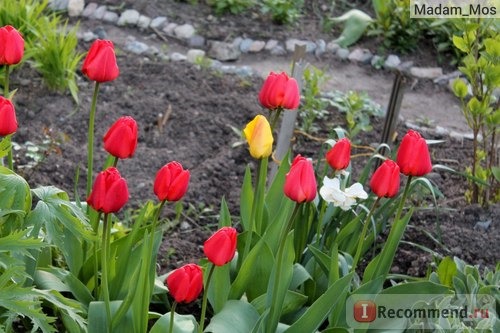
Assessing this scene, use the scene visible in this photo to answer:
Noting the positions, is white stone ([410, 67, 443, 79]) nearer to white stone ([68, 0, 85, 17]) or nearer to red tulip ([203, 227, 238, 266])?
white stone ([68, 0, 85, 17])

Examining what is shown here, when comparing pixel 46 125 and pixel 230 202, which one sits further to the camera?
pixel 46 125

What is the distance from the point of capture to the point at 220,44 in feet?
18.6

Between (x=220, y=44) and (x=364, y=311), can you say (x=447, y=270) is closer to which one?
(x=364, y=311)

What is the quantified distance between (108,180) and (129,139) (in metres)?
0.20

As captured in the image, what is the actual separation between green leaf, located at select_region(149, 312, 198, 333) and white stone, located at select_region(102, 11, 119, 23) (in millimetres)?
3788

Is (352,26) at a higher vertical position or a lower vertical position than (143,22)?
higher

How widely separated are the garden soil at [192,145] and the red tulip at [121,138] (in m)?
1.03

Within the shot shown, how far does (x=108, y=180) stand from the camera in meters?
2.06

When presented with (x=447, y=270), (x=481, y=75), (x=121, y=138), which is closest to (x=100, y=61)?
(x=121, y=138)

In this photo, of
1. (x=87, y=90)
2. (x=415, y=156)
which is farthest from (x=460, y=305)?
(x=87, y=90)

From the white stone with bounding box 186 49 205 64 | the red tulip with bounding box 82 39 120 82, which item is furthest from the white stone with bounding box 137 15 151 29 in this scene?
the red tulip with bounding box 82 39 120 82

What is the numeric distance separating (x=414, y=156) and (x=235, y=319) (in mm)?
640

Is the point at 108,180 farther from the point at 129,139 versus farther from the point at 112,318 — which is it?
the point at 112,318

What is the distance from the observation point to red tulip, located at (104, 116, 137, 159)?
221 centimetres
